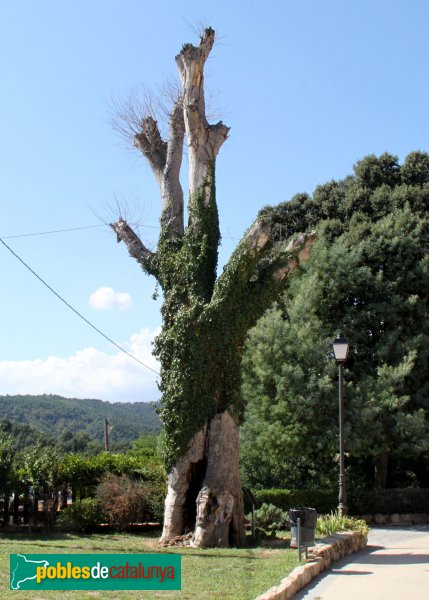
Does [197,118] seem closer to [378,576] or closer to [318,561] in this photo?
[318,561]

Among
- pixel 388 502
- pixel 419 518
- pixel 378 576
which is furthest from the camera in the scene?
pixel 419 518

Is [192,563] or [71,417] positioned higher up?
[71,417]

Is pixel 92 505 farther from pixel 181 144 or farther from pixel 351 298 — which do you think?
pixel 351 298

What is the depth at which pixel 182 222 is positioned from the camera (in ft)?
53.6

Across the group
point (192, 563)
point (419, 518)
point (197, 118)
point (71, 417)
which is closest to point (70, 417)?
point (71, 417)

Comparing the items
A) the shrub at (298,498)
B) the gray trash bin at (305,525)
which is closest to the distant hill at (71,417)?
the shrub at (298,498)

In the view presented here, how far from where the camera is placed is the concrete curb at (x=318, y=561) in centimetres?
822

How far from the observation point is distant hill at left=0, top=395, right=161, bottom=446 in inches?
3049

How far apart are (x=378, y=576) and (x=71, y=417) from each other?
78729mm

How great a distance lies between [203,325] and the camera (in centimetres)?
1456

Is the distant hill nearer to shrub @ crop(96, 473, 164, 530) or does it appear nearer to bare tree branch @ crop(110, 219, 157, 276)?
shrub @ crop(96, 473, 164, 530)

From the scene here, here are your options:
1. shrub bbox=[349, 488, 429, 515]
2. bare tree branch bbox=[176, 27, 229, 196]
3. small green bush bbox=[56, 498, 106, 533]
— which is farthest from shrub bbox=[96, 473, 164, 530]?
bare tree branch bbox=[176, 27, 229, 196]

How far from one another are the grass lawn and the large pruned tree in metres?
1.11

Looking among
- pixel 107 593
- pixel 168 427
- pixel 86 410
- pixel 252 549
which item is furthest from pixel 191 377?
pixel 86 410
